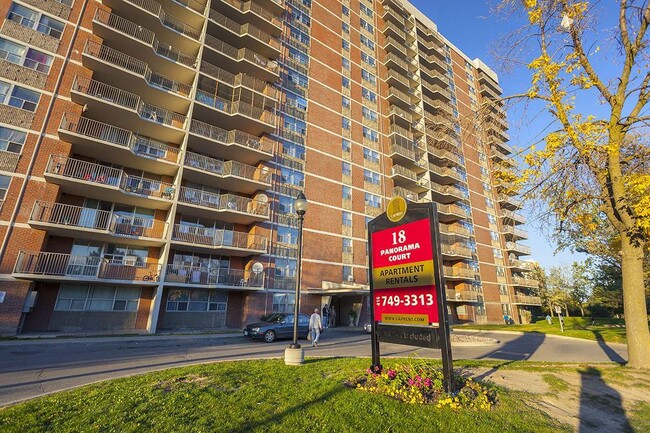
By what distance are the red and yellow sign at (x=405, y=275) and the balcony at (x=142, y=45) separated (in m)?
21.9

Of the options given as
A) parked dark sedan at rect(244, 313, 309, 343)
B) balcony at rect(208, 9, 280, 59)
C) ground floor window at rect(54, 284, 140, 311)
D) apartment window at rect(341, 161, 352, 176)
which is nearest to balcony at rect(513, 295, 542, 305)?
apartment window at rect(341, 161, 352, 176)

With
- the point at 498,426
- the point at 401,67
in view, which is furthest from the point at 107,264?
the point at 401,67

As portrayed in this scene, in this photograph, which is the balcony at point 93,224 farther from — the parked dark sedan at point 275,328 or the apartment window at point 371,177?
the apartment window at point 371,177

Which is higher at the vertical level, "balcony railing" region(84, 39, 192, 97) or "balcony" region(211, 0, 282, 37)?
"balcony" region(211, 0, 282, 37)

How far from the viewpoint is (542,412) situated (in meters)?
5.62

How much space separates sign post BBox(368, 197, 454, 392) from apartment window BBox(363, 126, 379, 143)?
2796 centimetres

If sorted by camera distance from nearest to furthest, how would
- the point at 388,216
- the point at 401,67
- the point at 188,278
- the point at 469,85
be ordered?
1. the point at 388,216
2. the point at 188,278
3. the point at 401,67
4. the point at 469,85

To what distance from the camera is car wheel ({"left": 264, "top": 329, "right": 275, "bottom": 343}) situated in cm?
1625

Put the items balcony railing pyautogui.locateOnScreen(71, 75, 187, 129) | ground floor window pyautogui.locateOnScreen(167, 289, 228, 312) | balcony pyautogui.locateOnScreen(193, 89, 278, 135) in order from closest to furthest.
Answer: balcony railing pyautogui.locateOnScreen(71, 75, 187, 129) → ground floor window pyautogui.locateOnScreen(167, 289, 228, 312) → balcony pyautogui.locateOnScreen(193, 89, 278, 135)

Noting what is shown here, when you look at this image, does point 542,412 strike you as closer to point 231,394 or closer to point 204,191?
point 231,394

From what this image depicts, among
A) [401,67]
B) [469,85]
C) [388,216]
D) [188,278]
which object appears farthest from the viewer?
[469,85]

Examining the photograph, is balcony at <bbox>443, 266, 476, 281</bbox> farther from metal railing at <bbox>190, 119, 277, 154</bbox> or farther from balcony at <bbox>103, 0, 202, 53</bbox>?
balcony at <bbox>103, 0, 202, 53</bbox>

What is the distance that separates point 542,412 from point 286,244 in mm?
21208

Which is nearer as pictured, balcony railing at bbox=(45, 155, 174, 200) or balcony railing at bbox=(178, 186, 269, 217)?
balcony railing at bbox=(45, 155, 174, 200)
